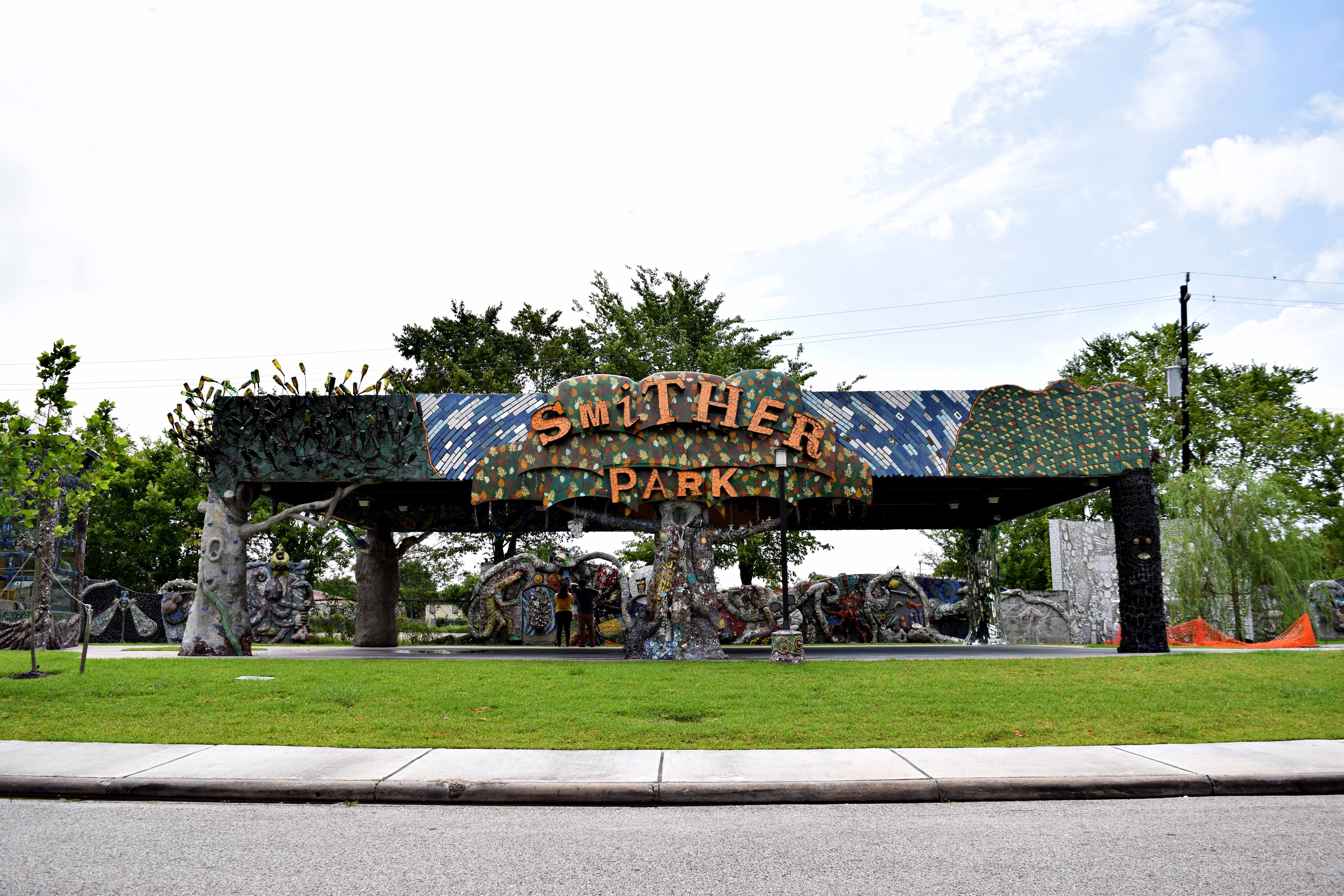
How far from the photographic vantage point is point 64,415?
47.4 feet

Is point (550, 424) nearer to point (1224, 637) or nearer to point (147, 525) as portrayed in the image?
point (1224, 637)

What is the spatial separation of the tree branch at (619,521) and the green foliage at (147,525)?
31890 millimetres

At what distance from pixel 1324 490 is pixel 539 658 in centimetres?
4356

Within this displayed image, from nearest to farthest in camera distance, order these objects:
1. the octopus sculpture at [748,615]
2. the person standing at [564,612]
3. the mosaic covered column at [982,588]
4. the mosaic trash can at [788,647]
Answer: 1. the mosaic trash can at [788,647]
2. the person standing at [564,612]
3. the mosaic covered column at [982,588]
4. the octopus sculpture at [748,615]

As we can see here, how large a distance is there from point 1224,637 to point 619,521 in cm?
2034

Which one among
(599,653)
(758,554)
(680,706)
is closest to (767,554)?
(758,554)

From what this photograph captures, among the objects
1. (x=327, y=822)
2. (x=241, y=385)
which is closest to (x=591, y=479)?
(x=241, y=385)

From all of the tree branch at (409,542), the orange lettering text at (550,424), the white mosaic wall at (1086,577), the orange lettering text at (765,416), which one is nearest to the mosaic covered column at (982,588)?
the white mosaic wall at (1086,577)

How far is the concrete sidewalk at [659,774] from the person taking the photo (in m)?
7.30

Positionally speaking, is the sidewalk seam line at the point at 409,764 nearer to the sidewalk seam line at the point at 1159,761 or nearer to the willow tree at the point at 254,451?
the sidewalk seam line at the point at 1159,761

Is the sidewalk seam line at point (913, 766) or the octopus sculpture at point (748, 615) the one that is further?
the octopus sculpture at point (748, 615)

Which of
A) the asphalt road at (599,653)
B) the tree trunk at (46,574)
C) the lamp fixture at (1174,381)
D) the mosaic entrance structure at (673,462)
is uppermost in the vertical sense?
the lamp fixture at (1174,381)

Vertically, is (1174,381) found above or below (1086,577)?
above

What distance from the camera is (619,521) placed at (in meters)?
21.1
